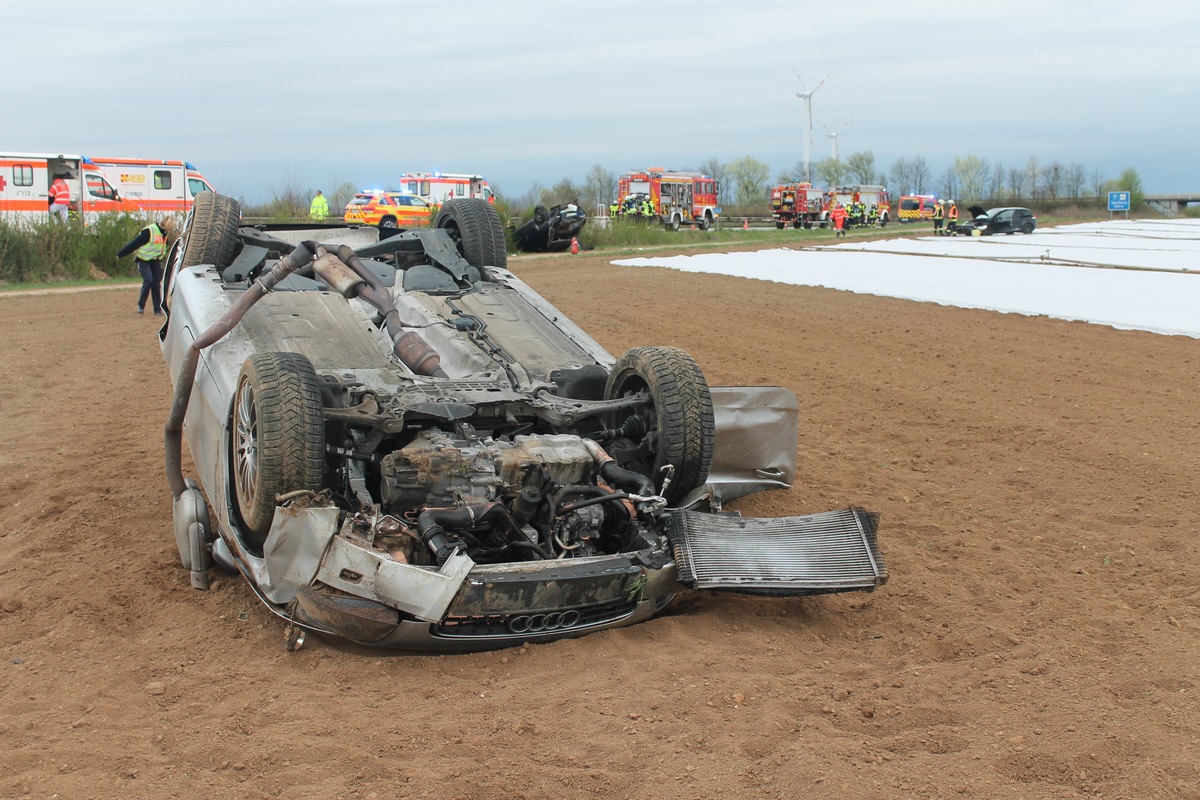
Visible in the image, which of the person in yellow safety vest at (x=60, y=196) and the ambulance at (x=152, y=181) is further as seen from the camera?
the ambulance at (x=152, y=181)

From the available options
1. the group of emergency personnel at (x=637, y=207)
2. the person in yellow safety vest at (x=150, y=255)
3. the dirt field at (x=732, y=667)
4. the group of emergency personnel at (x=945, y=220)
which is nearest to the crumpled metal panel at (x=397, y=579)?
the dirt field at (x=732, y=667)

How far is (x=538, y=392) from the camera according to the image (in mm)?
5801

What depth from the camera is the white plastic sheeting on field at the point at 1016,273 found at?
15.3 metres

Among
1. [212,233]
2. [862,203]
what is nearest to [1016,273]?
[212,233]

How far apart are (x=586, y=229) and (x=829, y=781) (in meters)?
29.5

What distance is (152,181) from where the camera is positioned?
33.6 m

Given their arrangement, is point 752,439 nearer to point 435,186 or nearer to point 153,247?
point 153,247

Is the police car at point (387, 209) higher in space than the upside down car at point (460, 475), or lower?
higher

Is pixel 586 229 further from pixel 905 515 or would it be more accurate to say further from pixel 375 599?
pixel 375 599

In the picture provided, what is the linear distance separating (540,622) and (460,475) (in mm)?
784

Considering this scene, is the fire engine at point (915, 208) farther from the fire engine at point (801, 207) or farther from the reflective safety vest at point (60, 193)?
the reflective safety vest at point (60, 193)

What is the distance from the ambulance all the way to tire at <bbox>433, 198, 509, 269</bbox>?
27.4 m

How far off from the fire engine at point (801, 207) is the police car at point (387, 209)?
22.2m

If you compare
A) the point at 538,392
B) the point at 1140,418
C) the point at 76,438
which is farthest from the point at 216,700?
the point at 1140,418
